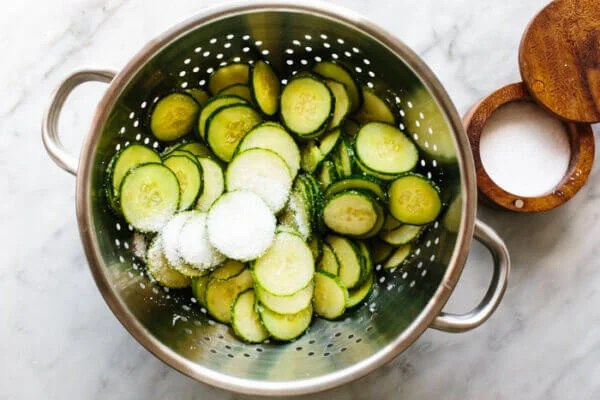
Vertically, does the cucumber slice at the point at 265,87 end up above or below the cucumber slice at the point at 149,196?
above

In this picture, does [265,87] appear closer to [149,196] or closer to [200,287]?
[149,196]

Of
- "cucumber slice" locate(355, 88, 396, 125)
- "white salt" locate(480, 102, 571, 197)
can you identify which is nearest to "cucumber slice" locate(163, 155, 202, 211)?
"cucumber slice" locate(355, 88, 396, 125)

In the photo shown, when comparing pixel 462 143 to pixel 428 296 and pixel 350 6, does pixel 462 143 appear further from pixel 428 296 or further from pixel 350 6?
pixel 350 6

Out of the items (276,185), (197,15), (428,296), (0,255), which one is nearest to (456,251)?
(428,296)

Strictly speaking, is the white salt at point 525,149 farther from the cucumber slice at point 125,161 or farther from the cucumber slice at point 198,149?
the cucumber slice at point 125,161

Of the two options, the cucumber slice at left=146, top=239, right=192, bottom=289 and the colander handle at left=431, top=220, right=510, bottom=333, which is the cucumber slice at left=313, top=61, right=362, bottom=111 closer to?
the colander handle at left=431, top=220, right=510, bottom=333

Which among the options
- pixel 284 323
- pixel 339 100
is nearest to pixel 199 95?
pixel 339 100

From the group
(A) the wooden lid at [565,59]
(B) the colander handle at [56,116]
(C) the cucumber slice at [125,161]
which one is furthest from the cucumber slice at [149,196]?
(A) the wooden lid at [565,59]
